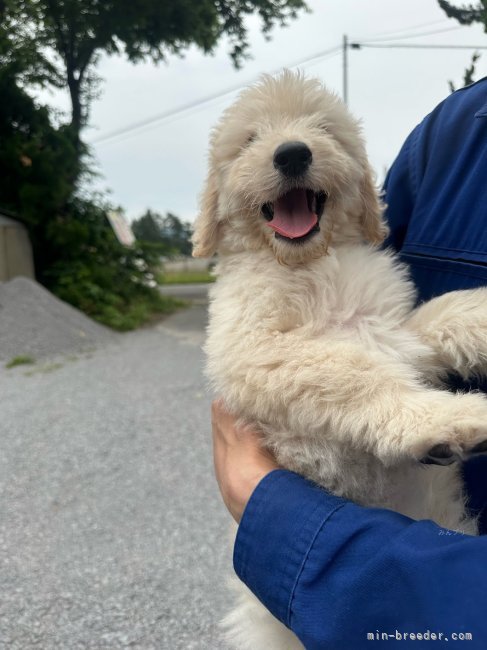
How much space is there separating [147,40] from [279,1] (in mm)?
4540

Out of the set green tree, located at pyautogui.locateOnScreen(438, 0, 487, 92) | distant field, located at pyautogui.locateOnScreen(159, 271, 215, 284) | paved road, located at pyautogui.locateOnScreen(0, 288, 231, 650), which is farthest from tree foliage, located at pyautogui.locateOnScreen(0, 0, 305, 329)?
distant field, located at pyautogui.locateOnScreen(159, 271, 215, 284)

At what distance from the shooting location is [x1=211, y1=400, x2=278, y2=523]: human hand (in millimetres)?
1467

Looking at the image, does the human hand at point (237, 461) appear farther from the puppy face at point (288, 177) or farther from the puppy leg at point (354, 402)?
the puppy face at point (288, 177)

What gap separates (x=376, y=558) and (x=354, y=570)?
5 cm

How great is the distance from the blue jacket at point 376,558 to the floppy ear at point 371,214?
25 centimetres

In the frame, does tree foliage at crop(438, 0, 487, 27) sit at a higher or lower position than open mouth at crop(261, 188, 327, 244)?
higher

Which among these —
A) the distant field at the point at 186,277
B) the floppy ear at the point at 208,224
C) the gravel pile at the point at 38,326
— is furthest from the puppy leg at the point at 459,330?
the distant field at the point at 186,277

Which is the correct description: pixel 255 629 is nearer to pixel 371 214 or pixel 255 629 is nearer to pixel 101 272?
pixel 371 214

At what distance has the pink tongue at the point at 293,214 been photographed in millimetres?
1775

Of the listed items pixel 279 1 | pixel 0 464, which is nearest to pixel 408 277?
pixel 0 464

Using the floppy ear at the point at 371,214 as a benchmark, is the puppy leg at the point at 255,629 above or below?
Result: below

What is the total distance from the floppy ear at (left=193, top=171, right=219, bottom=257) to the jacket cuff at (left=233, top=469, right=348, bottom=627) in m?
0.93

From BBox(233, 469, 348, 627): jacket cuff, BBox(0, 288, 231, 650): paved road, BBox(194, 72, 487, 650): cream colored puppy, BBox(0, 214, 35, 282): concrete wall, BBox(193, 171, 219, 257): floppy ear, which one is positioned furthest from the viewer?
BBox(0, 214, 35, 282): concrete wall

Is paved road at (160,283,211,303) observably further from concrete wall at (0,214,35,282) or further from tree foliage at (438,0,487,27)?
tree foliage at (438,0,487,27)
